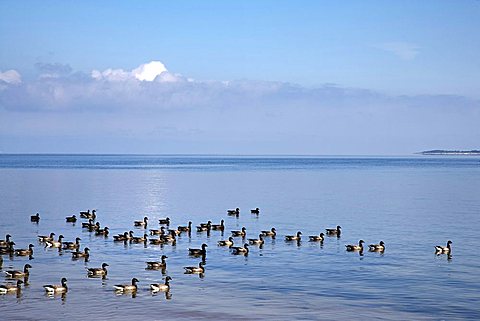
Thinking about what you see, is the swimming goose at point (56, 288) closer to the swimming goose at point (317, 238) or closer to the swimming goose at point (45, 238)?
the swimming goose at point (45, 238)

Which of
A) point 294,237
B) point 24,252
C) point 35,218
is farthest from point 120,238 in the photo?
point 35,218

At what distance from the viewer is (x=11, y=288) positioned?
1240 inches

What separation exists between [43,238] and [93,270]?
42.5ft

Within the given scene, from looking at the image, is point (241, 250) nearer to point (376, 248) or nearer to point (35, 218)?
point (376, 248)

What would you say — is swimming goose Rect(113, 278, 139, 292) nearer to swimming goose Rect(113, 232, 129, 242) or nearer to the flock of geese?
the flock of geese

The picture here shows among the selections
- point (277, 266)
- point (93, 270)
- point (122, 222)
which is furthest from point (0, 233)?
point (277, 266)

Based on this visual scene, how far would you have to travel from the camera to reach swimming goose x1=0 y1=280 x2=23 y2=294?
31.1 m

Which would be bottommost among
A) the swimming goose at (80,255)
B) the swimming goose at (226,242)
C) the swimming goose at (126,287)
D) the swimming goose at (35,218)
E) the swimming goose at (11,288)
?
the swimming goose at (11,288)

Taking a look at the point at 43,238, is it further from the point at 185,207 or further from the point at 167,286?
the point at 185,207

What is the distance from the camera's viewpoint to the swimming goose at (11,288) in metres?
31.1

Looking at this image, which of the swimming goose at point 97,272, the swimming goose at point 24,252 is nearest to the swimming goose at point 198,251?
the swimming goose at point 97,272

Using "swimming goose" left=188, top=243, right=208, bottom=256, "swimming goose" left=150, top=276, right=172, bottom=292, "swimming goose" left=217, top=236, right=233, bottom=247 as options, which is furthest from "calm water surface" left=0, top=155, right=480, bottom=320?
"swimming goose" left=217, top=236, right=233, bottom=247

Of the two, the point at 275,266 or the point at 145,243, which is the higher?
the point at 145,243

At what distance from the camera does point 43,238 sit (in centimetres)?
4662
